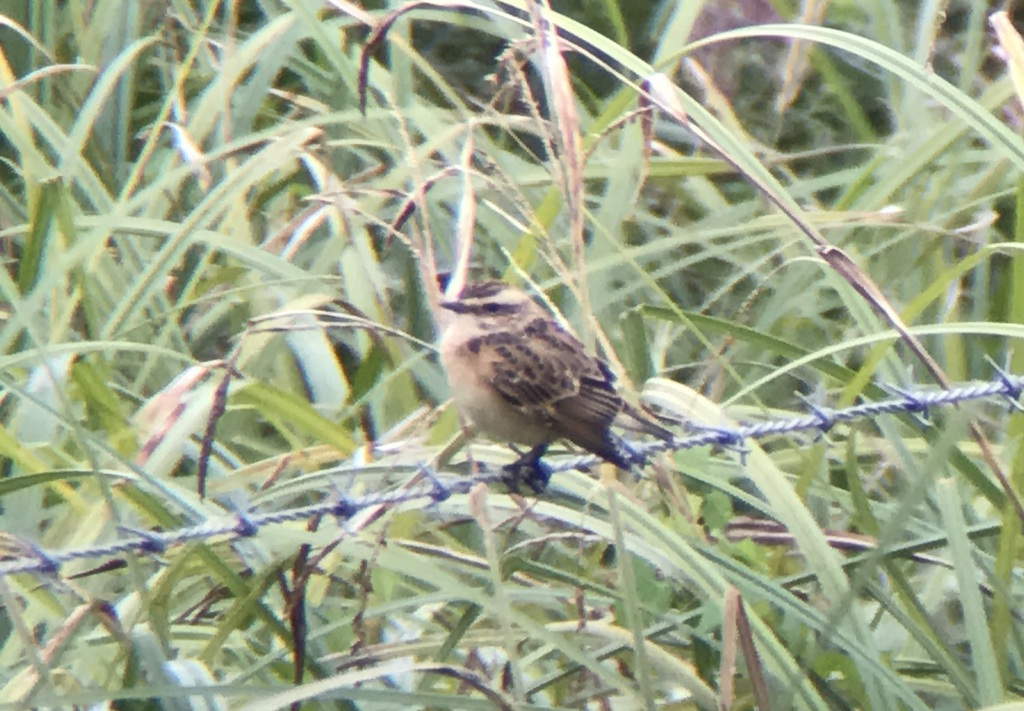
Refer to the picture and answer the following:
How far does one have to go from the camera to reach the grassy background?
106 inches

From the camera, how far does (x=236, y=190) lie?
149 inches

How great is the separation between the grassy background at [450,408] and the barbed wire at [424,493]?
0.06 metres

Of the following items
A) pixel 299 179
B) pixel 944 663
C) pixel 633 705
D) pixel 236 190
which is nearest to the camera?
pixel 944 663

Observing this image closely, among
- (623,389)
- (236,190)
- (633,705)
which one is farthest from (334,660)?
(236,190)

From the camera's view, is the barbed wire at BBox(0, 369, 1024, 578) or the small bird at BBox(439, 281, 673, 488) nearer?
the barbed wire at BBox(0, 369, 1024, 578)

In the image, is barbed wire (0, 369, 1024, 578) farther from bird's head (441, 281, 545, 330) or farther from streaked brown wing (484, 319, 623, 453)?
bird's head (441, 281, 545, 330)

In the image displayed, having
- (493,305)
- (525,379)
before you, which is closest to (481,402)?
(525,379)

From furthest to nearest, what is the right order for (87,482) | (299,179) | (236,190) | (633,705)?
(299,179)
(236,190)
(87,482)
(633,705)

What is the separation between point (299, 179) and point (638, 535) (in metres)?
2.39

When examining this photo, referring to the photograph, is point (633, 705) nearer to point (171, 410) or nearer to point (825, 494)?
point (825, 494)

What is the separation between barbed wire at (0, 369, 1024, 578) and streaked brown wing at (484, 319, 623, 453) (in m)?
0.21

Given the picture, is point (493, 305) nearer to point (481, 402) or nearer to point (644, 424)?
point (481, 402)

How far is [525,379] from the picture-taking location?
3.21 m

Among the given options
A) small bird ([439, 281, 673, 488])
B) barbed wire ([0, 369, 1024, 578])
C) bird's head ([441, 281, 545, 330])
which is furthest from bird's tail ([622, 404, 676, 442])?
bird's head ([441, 281, 545, 330])
